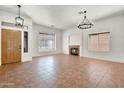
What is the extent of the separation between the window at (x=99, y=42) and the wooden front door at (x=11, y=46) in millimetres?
5088

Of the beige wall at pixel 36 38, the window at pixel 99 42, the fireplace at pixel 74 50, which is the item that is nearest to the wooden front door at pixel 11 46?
the beige wall at pixel 36 38

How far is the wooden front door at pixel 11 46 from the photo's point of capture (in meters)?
4.87

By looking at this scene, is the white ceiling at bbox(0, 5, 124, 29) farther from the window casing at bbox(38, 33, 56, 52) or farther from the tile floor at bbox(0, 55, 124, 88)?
the window casing at bbox(38, 33, 56, 52)

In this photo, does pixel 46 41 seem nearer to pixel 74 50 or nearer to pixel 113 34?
pixel 74 50

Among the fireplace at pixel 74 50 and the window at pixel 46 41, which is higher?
the window at pixel 46 41

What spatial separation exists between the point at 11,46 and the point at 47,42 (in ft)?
13.7

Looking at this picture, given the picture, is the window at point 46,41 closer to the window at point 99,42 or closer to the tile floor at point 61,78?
the window at point 99,42

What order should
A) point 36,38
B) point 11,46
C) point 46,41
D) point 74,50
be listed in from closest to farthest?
1. point 11,46
2. point 36,38
3. point 74,50
4. point 46,41

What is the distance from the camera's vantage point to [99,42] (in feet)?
20.9


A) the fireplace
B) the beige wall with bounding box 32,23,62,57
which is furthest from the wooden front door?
the fireplace

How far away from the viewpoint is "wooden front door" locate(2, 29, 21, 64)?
4.87m

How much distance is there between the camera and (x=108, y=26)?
5.93 meters

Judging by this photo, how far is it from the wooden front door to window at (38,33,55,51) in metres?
2.95

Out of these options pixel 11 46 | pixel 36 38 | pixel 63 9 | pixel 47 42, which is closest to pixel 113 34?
pixel 63 9
